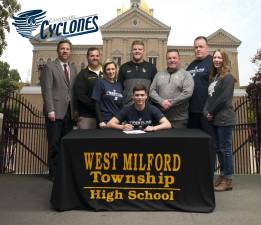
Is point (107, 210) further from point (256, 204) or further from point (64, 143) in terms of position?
point (256, 204)

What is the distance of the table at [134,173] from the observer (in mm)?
3975

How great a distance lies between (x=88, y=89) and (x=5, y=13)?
10315mm

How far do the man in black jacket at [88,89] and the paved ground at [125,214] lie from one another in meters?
1.36

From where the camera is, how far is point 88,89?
5.46m

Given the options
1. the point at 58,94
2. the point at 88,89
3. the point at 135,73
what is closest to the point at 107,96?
the point at 88,89

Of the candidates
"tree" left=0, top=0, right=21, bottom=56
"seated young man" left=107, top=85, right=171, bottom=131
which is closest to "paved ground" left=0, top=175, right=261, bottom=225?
"seated young man" left=107, top=85, right=171, bottom=131

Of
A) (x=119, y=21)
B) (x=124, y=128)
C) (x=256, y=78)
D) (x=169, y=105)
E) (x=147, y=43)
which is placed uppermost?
(x=119, y=21)

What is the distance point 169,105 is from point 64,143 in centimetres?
180

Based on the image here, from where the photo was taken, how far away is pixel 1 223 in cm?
361

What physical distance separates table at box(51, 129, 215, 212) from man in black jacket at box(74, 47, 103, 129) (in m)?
1.46

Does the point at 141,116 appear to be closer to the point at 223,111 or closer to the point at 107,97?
the point at 107,97

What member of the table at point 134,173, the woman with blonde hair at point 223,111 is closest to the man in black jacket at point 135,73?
the woman with blonde hair at point 223,111

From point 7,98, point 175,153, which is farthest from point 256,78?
point 175,153

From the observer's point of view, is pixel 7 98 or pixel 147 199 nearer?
pixel 147 199
